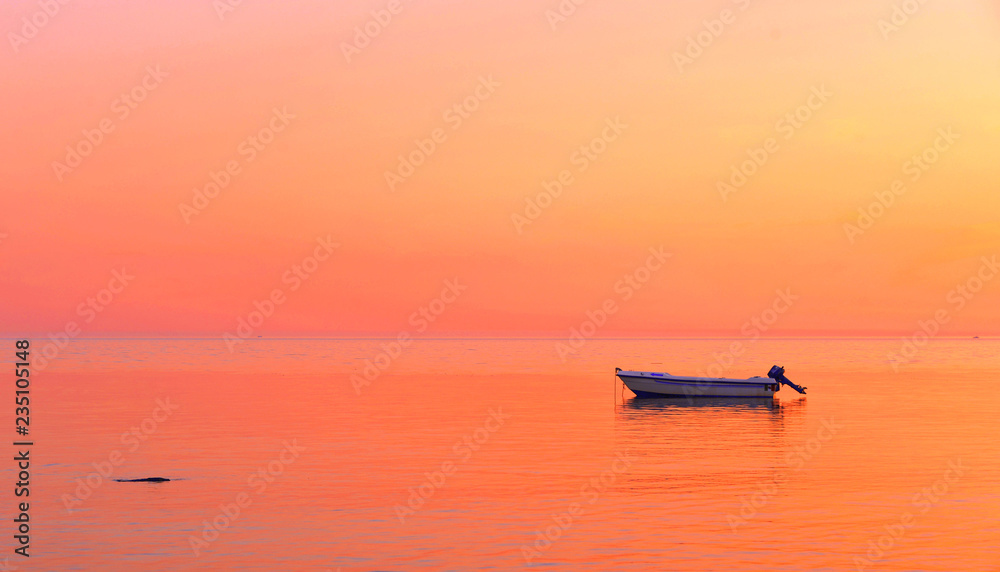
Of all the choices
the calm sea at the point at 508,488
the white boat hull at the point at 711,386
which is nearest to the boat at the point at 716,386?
the white boat hull at the point at 711,386

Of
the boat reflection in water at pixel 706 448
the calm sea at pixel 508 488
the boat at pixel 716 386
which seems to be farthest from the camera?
the boat at pixel 716 386

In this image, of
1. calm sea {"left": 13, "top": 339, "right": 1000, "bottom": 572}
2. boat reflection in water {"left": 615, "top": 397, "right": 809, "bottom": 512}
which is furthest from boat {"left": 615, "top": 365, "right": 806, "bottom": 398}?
calm sea {"left": 13, "top": 339, "right": 1000, "bottom": 572}

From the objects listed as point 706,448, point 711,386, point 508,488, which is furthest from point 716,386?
point 508,488

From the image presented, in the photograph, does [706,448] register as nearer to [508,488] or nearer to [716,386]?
[508,488]

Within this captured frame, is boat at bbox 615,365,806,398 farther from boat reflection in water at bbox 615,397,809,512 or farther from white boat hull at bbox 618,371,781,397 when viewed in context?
boat reflection in water at bbox 615,397,809,512

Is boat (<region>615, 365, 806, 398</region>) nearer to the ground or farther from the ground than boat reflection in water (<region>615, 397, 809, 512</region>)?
farther from the ground

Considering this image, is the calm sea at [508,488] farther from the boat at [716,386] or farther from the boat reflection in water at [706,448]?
the boat at [716,386]

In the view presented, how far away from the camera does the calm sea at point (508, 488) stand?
25.2 m

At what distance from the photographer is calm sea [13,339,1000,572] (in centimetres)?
2517

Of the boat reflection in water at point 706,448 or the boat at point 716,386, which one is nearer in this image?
the boat reflection in water at point 706,448

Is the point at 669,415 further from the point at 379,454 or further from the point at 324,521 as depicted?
the point at 324,521

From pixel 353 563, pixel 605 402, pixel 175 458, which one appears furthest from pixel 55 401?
pixel 353 563

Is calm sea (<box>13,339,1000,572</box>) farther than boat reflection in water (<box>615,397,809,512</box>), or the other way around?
boat reflection in water (<box>615,397,809,512</box>)

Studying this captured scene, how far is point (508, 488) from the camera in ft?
112
